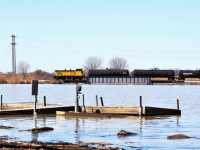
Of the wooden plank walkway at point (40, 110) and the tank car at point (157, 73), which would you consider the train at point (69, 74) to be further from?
the wooden plank walkway at point (40, 110)

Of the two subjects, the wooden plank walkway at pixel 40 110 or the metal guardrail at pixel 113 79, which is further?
the metal guardrail at pixel 113 79

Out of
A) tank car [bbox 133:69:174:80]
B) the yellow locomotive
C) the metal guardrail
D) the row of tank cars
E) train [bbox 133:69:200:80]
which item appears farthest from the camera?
the yellow locomotive

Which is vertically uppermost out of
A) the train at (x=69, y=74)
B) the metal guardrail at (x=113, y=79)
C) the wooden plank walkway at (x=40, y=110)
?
the train at (x=69, y=74)

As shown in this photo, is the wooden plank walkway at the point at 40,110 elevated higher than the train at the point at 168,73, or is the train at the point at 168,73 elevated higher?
the train at the point at 168,73

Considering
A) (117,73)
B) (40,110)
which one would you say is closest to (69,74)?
(117,73)

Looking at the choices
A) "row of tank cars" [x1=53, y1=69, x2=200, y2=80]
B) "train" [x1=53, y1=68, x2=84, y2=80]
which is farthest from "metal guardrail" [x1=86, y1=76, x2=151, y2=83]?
"train" [x1=53, y1=68, x2=84, y2=80]

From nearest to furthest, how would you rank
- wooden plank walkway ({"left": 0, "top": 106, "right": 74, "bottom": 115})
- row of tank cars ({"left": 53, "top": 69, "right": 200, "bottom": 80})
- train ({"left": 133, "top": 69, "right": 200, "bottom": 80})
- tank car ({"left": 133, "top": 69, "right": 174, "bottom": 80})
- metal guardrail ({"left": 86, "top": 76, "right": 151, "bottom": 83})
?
wooden plank walkway ({"left": 0, "top": 106, "right": 74, "bottom": 115}) → train ({"left": 133, "top": 69, "right": 200, "bottom": 80}) → tank car ({"left": 133, "top": 69, "right": 174, "bottom": 80}) → row of tank cars ({"left": 53, "top": 69, "right": 200, "bottom": 80}) → metal guardrail ({"left": 86, "top": 76, "right": 151, "bottom": 83})

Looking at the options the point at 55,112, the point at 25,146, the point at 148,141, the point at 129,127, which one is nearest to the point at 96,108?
the point at 55,112

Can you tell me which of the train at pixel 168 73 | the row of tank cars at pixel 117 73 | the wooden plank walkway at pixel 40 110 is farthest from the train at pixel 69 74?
the wooden plank walkway at pixel 40 110

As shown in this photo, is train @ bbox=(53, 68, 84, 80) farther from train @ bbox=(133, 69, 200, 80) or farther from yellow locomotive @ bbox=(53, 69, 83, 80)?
train @ bbox=(133, 69, 200, 80)

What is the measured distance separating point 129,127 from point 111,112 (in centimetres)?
546

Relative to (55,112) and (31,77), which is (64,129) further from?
(31,77)

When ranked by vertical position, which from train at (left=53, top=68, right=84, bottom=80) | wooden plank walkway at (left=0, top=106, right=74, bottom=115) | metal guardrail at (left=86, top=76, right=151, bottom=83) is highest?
train at (left=53, top=68, right=84, bottom=80)

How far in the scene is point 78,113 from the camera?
2252 centimetres
